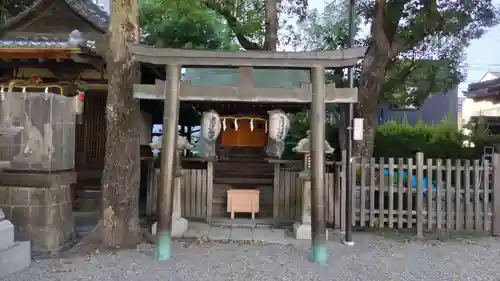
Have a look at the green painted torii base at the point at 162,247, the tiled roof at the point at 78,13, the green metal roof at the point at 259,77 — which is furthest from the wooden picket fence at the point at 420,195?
the tiled roof at the point at 78,13

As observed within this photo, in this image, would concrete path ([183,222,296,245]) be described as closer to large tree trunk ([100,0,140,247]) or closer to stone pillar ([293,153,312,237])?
stone pillar ([293,153,312,237])

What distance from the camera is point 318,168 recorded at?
6.59m

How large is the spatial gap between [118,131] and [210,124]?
2.46 meters

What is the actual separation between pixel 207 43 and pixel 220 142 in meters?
4.46

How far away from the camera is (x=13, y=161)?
6.98m

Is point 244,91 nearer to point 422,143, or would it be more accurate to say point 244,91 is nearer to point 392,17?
point 392,17

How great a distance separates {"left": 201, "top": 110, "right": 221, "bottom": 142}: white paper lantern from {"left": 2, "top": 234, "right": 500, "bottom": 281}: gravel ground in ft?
8.28

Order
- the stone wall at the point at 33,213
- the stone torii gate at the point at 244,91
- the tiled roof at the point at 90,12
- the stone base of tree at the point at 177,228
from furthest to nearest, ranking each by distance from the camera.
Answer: the tiled roof at the point at 90,12 → the stone base of tree at the point at 177,228 → the stone wall at the point at 33,213 → the stone torii gate at the point at 244,91

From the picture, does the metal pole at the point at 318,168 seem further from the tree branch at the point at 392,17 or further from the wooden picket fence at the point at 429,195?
the tree branch at the point at 392,17

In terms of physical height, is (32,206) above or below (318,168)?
below

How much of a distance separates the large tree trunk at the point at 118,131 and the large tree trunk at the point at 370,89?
6001 mm

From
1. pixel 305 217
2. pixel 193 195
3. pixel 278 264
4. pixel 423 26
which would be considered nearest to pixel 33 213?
pixel 193 195

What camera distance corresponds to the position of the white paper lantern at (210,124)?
9047 millimetres

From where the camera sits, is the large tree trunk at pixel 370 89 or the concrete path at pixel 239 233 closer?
the concrete path at pixel 239 233
